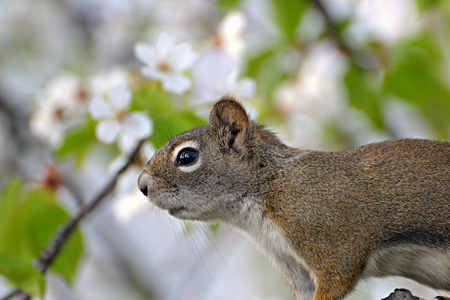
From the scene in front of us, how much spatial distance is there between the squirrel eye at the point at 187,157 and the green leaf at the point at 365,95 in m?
1.14

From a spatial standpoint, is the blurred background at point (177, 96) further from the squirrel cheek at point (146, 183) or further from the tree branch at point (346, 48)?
the squirrel cheek at point (146, 183)

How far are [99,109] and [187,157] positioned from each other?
45cm

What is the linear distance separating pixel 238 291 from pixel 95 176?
230 cm

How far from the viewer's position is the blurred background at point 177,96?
214cm

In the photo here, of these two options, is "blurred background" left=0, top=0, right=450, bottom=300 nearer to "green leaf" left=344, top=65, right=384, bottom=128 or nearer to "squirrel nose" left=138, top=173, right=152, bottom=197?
"green leaf" left=344, top=65, right=384, bottom=128

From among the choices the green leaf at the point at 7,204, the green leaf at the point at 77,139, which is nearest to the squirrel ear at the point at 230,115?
the green leaf at the point at 77,139

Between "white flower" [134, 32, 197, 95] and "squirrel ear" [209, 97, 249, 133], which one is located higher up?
"white flower" [134, 32, 197, 95]

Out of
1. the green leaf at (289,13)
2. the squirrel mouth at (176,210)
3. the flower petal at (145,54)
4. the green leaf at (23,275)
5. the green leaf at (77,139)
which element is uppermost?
the green leaf at (289,13)

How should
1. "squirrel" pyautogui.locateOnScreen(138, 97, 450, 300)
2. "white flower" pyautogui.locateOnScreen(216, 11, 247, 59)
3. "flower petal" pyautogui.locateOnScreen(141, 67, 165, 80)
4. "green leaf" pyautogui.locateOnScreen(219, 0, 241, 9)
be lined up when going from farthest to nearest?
"green leaf" pyautogui.locateOnScreen(219, 0, 241, 9) < "white flower" pyautogui.locateOnScreen(216, 11, 247, 59) < "flower petal" pyautogui.locateOnScreen(141, 67, 165, 80) < "squirrel" pyautogui.locateOnScreen(138, 97, 450, 300)

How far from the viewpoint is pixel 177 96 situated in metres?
2.33

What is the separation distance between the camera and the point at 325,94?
3438mm

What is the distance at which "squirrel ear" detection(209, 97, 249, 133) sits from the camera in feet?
6.32

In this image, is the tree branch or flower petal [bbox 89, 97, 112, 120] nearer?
flower petal [bbox 89, 97, 112, 120]

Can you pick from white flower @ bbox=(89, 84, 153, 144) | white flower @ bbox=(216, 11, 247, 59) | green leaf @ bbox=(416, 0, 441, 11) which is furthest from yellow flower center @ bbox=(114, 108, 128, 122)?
green leaf @ bbox=(416, 0, 441, 11)
